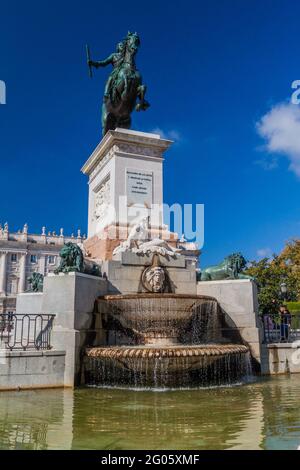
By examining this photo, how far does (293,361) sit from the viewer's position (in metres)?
12.8

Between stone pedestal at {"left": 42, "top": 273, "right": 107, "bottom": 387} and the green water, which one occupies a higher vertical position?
stone pedestal at {"left": 42, "top": 273, "right": 107, "bottom": 387}

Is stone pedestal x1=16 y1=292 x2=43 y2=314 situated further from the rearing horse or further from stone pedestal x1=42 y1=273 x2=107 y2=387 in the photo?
the rearing horse

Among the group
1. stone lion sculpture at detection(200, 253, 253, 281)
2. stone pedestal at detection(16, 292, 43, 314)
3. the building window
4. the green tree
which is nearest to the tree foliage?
the green tree

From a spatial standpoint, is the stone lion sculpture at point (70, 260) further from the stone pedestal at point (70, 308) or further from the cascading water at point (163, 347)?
the cascading water at point (163, 347)

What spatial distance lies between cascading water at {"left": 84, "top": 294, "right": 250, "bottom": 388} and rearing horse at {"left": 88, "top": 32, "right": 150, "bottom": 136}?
8711 mm

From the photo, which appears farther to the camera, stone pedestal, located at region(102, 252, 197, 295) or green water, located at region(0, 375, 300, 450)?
stone pedestal, located at region(102, 252, 197, 295)

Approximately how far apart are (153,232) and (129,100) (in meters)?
5.78

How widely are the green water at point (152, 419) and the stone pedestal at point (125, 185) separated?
6.67 meters

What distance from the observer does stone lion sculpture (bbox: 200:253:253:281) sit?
13.9 m

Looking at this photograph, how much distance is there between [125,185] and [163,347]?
7137 millimetres

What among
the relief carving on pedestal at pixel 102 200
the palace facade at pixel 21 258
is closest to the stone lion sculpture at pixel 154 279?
the relief carving on pedestal at pixel 102 200

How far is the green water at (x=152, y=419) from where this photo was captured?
493 centimetres

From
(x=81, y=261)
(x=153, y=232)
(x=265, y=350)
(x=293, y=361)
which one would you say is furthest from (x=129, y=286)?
(x=293, y=361)

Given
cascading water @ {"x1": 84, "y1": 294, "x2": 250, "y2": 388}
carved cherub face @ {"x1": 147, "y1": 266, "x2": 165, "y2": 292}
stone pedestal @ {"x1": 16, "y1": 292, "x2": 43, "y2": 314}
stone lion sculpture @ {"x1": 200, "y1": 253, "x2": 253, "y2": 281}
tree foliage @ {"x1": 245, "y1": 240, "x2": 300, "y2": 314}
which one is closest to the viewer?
cascading water @ {"x1": 84, "y1": 294, "x2": 250, "y2": 388}
